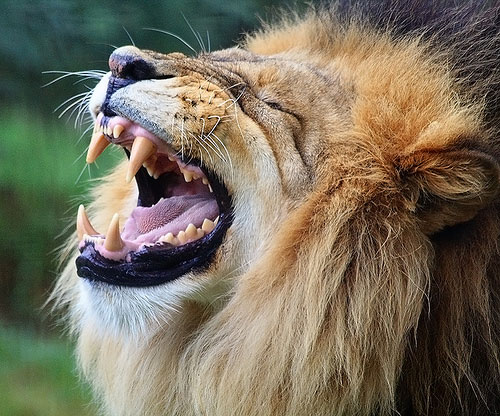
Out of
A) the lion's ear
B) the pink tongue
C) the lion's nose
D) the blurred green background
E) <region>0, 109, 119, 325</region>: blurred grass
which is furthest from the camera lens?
<region>0, 109, 119, 325</region>: blurred grass

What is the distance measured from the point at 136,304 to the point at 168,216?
272mm

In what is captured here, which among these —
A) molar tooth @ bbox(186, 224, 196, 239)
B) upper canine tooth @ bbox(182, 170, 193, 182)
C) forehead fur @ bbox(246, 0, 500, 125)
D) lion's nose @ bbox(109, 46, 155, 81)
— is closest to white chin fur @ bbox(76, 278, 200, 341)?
molar tooth @ bbox(186, 224, 196, 239)

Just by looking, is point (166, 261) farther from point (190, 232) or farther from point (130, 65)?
point (130, 65)

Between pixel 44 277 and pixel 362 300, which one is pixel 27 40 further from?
pixel 362 300

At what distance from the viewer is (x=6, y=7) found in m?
3.76

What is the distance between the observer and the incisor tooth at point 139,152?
211 centimetres

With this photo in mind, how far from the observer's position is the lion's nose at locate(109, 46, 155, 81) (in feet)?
6.89

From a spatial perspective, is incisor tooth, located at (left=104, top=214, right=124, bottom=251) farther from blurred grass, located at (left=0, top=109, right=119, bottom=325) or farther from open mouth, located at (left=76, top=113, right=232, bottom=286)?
blurred grass, located at (left=0, top=109, right=119, bottom=325)

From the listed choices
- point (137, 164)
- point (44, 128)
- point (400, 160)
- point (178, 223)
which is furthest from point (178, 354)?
point (44, 128)

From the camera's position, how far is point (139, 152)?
211 centimetres

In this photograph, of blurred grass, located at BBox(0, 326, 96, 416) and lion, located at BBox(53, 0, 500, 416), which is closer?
lion, located at BBox(53, 0, 500, 416)

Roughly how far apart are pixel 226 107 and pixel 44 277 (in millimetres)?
2390

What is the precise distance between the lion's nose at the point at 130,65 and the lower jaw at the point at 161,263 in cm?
37

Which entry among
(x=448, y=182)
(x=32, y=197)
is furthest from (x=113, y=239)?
(x=32, y=197)
